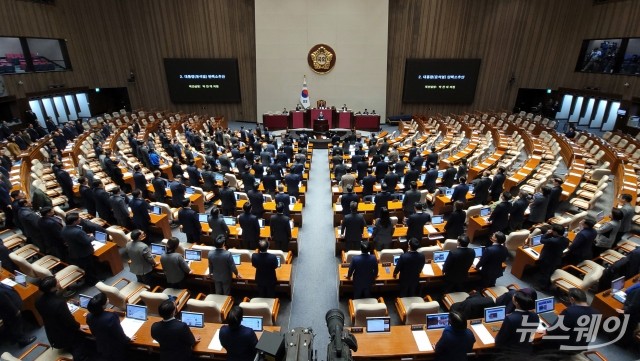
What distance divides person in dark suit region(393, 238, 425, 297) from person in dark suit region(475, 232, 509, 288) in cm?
114

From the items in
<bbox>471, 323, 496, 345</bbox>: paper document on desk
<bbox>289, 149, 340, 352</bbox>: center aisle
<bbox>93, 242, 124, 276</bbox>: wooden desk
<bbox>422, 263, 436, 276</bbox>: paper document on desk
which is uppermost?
<bbox>471, 323, 496, 345</bbox>: paper document on desk

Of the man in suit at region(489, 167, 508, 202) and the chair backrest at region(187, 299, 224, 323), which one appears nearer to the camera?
the chair backrest at region(187, 299, 224, 323)

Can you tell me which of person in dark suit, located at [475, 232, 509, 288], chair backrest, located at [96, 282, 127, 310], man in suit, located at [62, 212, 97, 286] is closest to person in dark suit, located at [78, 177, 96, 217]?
man in suit, located at [62, 212, 97, 286]

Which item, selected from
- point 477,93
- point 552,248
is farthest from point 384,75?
point 552,248

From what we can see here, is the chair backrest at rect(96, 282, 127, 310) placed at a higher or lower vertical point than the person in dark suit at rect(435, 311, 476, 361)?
lower

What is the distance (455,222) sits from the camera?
6805mm

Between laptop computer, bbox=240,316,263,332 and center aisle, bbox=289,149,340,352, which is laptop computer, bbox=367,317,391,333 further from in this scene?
laptop computer, bbox=240,316,263,332

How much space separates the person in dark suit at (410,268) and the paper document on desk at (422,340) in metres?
1.06

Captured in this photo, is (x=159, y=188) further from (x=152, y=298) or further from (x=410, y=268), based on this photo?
(x=410, y=268)

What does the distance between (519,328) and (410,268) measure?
1.71 meters

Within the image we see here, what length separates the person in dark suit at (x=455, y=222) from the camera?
6671mm

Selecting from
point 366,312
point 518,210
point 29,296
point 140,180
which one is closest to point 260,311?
point 366,312

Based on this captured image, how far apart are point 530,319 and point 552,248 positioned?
8.43ft

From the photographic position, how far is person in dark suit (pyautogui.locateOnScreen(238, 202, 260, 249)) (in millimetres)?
6641
